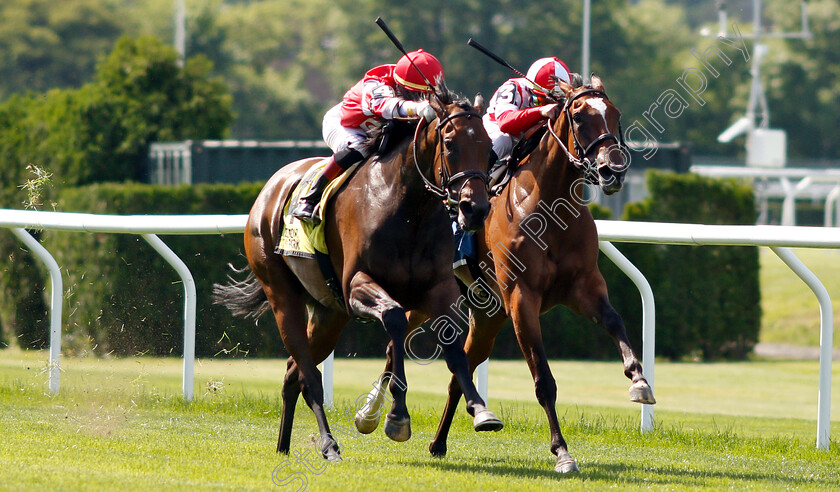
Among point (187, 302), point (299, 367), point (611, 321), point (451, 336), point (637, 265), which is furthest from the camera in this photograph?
point (637, 265)

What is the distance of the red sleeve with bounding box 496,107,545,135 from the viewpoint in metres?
5.40

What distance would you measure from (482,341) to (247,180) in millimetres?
9793

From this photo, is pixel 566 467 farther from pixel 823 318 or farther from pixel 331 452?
pixel 823 318

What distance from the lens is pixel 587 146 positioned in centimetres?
493

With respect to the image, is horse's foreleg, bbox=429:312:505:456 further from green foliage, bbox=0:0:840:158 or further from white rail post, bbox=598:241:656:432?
green foliage, bbox=0:0:840:158

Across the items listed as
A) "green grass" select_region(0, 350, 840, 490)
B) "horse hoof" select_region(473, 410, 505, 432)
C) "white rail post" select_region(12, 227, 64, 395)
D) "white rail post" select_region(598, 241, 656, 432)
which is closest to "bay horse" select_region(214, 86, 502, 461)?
"horse hoof" select_region(473, 410, 505, 432)

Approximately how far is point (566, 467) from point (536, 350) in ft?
1.66

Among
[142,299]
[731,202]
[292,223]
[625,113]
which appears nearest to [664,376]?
[731,202]

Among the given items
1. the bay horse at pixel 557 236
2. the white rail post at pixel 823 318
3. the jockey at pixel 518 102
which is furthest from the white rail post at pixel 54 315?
the white rail post at pixel 823 318

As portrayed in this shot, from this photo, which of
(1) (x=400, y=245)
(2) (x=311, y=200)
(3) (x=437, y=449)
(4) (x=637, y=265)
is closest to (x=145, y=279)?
(2) (x=311, y=200)

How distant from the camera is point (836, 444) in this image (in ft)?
18.1

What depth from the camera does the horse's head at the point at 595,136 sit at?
15.6 feet

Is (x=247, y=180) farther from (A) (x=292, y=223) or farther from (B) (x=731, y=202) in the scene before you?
(A) (x=292, y=223)

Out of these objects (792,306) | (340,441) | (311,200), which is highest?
(311,200)
